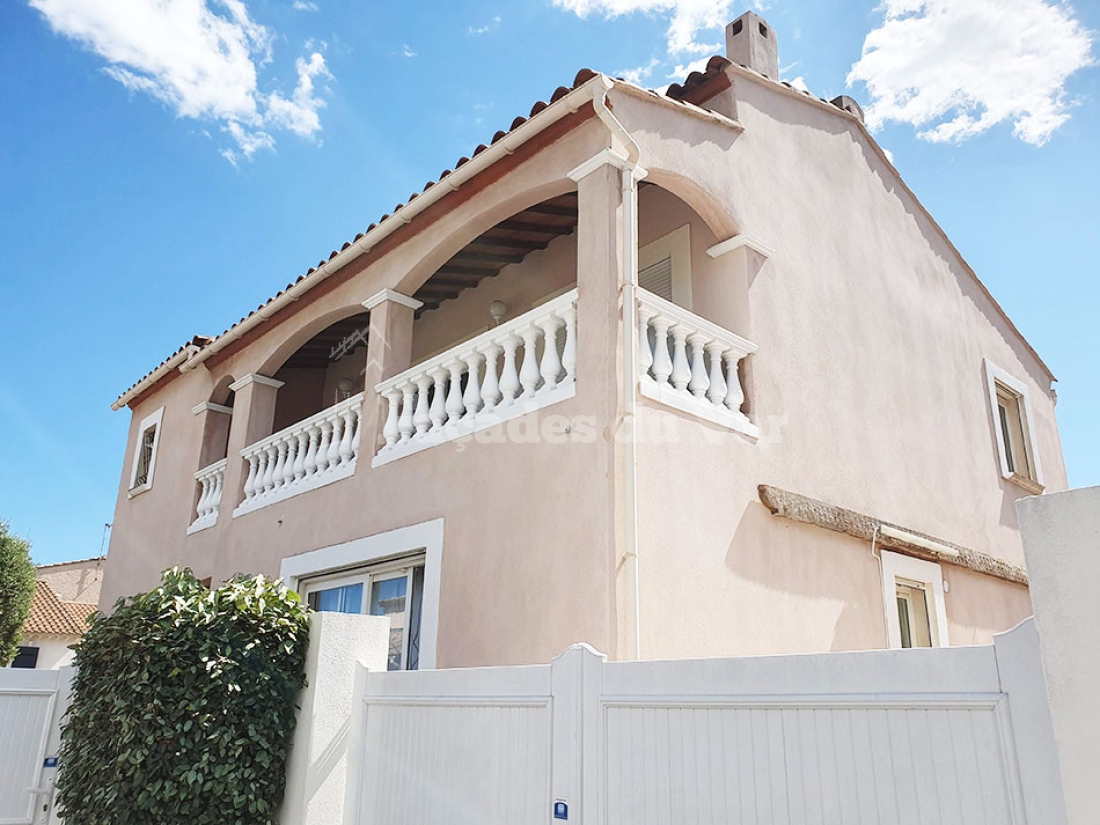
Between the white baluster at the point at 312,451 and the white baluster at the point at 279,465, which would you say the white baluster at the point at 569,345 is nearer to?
the white baluster at the point at 312,451

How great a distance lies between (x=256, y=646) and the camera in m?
5.93

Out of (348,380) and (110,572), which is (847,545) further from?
(110,572)

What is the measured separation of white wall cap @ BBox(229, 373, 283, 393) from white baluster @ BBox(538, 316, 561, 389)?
5846 mm

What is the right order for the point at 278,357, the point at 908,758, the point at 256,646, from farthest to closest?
the point at 278,357
the point at 256,646
the point at 908,758

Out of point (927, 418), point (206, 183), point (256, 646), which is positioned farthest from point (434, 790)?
point (206, 183)

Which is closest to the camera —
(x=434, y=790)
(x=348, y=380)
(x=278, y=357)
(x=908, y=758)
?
(x=908, y=758)

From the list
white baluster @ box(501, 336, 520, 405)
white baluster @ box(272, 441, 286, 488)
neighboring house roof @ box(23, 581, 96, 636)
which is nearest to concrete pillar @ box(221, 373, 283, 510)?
white baluster @ box(272, 441, 286, 488)

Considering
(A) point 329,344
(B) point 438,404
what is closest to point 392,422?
(B) point 438,404

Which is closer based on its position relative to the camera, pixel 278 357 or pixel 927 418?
pixel 927 418

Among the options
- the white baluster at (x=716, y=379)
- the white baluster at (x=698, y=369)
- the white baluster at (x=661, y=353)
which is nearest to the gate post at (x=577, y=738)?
the white baluster at (x=661, y=353)

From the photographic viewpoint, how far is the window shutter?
9.59m

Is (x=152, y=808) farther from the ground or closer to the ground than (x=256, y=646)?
closer to the ground

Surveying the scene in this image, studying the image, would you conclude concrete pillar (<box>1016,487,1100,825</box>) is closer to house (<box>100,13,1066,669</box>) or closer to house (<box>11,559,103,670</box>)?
Result: house (<box>100,13,1066,669</box>)

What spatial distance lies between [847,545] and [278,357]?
736 cm
